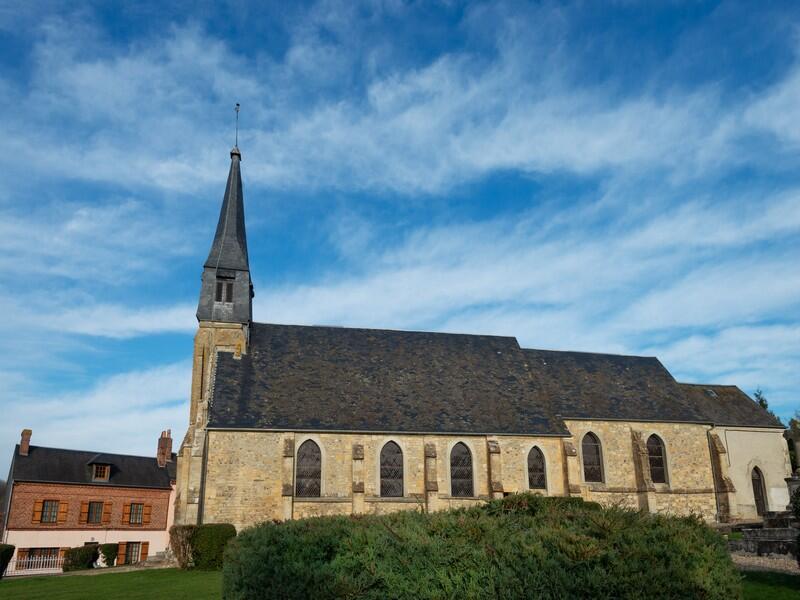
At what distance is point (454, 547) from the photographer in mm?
7191

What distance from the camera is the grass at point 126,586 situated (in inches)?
561

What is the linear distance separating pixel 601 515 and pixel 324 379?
21.2 m

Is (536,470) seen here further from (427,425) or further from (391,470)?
(391,470)

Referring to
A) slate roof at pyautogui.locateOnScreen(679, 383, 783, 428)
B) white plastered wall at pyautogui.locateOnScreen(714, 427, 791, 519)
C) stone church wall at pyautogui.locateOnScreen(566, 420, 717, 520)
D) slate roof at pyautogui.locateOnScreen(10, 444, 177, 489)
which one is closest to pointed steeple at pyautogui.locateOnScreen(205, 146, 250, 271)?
stone church wall at pyautogui.locateOnScreen(566, 420, 717, 520)

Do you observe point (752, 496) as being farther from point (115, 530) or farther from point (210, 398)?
point (115, 530)

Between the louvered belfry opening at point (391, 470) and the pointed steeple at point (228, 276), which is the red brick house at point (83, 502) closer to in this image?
the pointed steeple at point (228, 276)

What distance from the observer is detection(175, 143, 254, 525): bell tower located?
26266 mm

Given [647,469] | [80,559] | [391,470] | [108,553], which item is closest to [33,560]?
[108,553]

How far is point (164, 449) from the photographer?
149 feet

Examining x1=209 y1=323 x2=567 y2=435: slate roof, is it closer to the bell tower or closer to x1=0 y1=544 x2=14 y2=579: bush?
the bell tower

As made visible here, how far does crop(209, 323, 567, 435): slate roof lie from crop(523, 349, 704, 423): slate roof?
132 centimetres

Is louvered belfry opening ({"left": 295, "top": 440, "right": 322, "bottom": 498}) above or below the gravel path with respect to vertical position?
above

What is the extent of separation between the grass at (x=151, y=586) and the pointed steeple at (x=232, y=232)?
1409 cm

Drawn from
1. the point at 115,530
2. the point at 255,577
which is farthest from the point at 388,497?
the point at 115,530
